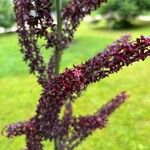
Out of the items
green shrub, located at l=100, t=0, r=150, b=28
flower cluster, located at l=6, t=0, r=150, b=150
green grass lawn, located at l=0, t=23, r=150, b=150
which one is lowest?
green shrub, located at l=100, t=0, r=150, b=28

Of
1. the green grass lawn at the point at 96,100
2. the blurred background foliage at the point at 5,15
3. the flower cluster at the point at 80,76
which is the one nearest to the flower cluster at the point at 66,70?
the flower cluster at the point at 80,76

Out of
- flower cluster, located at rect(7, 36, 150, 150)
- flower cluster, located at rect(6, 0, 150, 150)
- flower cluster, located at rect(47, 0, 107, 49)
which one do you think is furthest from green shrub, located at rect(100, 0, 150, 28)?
flower cluster, located at rect(7, 36, 150, 150)

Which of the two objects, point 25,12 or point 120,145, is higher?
point 25,12

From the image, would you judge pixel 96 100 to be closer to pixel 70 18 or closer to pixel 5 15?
pixel 70 18

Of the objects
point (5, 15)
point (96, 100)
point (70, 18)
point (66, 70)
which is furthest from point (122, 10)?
point (66, 70)

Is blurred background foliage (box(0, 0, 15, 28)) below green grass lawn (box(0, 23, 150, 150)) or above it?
below

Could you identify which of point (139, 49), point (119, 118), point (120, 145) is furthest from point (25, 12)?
point (119, 118)

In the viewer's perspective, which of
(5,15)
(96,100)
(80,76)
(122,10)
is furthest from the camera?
(122,10)

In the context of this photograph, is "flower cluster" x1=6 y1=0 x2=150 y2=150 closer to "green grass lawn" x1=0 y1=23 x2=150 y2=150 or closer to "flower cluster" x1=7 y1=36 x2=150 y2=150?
"flower cluster" x1=7 y1=36 x2=150 y2=150

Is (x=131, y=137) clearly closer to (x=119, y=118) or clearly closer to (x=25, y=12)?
(x=119, y=118)
